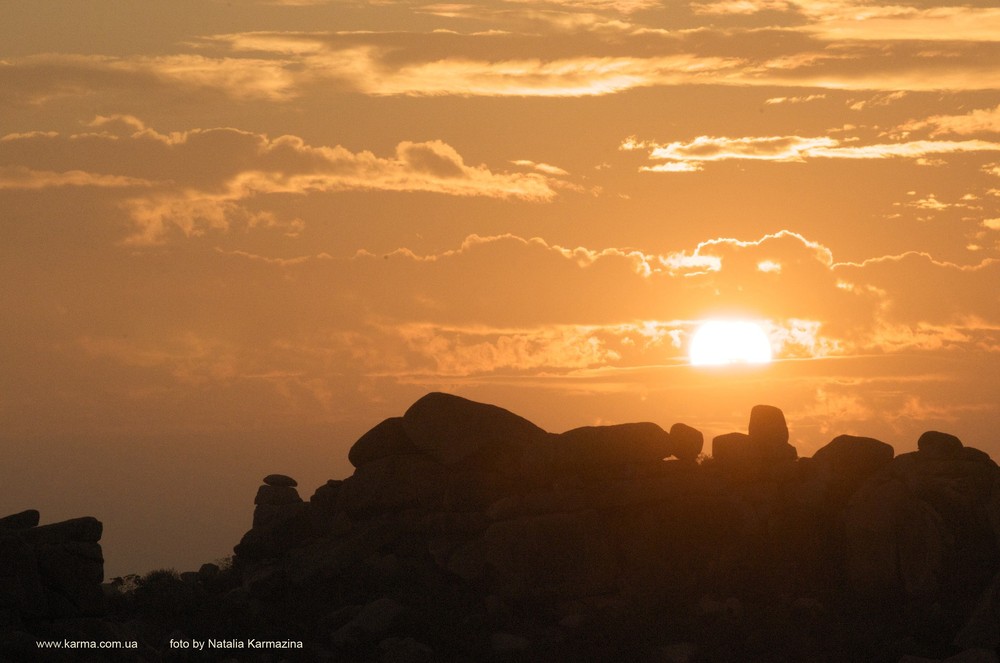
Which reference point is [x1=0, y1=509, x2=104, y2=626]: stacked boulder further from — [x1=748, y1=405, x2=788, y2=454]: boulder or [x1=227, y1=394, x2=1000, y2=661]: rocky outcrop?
[x1=748, y1=405, x2=788, y2=454]: boulder

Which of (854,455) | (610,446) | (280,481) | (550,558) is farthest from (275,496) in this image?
(854,455)

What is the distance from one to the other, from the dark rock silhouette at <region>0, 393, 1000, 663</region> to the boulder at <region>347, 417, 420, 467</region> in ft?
0.32

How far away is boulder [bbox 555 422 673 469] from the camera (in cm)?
6656

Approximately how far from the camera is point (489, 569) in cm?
6431

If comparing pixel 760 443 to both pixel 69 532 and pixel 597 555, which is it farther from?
pixel 69 532

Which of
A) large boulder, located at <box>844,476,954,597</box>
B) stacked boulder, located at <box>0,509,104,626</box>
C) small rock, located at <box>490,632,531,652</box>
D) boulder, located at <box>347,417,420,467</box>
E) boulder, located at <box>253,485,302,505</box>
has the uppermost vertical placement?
boulder, located at <box>347,417,420,467</box>

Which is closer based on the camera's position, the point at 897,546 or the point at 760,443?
the point at 897,546

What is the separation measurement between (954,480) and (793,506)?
764cm

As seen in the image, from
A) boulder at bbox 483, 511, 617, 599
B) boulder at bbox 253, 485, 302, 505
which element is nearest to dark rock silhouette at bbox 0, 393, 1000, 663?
boulder at bbox 483, 511, 617, 599

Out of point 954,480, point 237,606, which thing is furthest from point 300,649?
point 954,480

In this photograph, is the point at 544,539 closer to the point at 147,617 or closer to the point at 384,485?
the point at 384,485

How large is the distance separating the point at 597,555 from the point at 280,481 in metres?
19.4

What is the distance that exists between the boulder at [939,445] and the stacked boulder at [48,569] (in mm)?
39928

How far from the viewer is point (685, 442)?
68.5 meters
